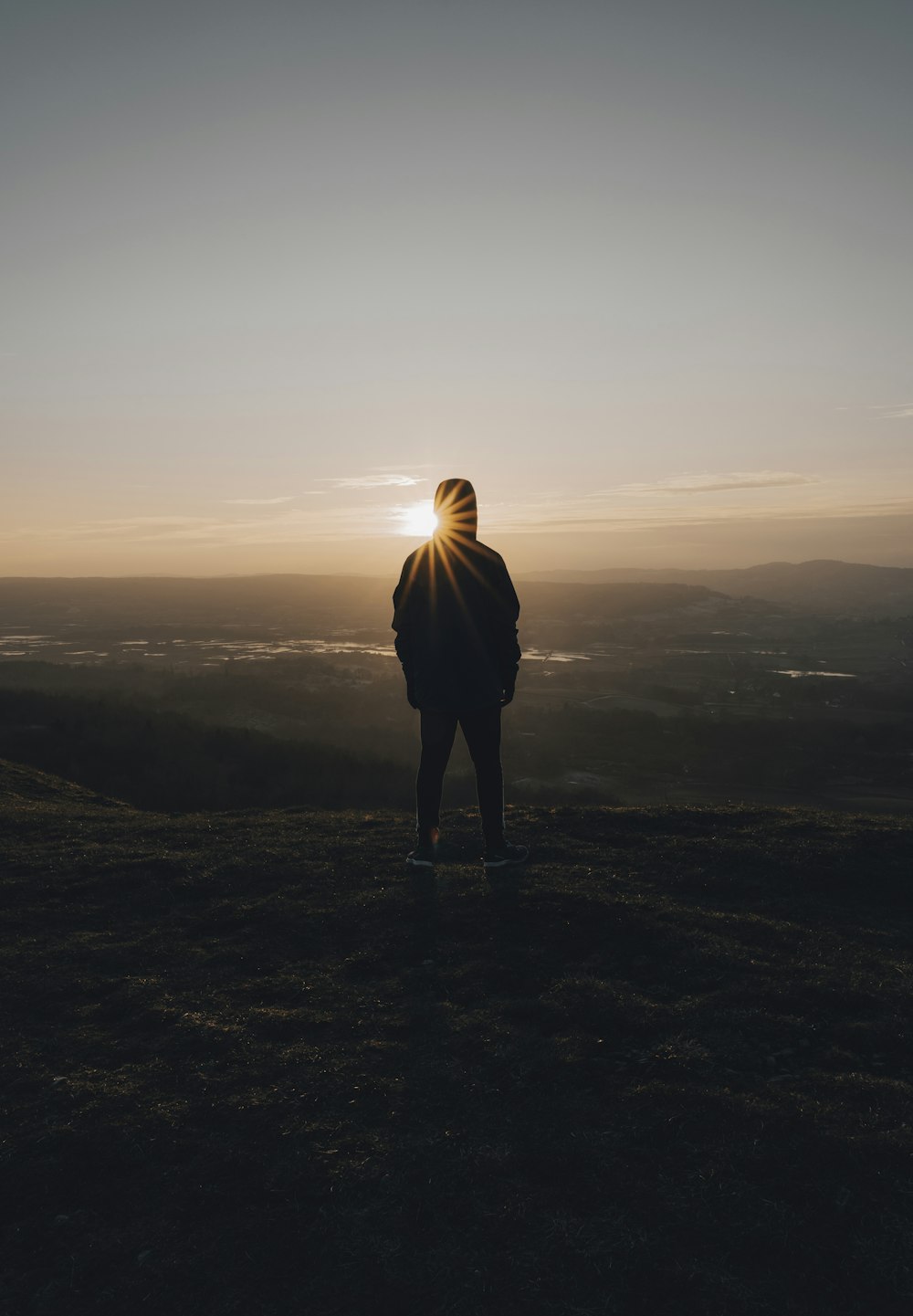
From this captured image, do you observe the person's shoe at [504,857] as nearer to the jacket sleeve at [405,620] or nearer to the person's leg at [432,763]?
the person's leg at [432,763]

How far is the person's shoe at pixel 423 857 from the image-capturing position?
730cm

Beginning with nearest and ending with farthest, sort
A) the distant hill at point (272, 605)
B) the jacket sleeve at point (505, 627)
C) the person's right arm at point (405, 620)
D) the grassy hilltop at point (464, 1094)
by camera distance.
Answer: the grassy hilltop at point (464, 1094) < the jacket sleeve at point (505, 627) < the person's right arm at point (405, 620) < the distant hill at point (272, 605)

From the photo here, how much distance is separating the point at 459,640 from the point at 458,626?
0.42 feet

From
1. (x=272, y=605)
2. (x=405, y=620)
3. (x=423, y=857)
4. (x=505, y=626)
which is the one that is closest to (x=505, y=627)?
(x=505, y=626)

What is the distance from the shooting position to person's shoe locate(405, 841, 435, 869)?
7.30 meters

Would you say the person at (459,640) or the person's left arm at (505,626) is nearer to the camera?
the person at (459,640)

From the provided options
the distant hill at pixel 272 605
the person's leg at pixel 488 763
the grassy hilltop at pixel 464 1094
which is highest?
the distant hill at pixel 272 605

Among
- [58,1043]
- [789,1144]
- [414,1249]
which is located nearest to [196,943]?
[58,1043]

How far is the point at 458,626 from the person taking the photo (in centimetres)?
696

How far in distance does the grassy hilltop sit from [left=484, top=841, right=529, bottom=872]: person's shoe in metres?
0.16

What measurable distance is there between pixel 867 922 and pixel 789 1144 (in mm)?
3429

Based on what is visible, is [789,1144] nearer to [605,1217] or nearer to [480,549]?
[605,1217]

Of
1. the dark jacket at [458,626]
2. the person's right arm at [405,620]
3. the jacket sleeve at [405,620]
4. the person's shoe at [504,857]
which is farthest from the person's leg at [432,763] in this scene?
the person's shoe at [504,857]

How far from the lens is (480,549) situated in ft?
22.8
